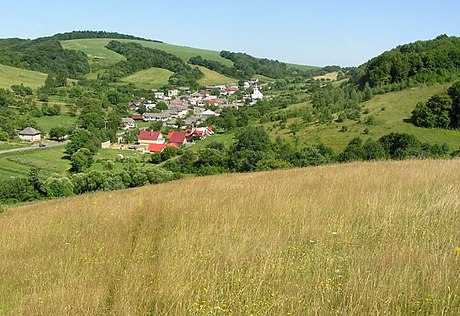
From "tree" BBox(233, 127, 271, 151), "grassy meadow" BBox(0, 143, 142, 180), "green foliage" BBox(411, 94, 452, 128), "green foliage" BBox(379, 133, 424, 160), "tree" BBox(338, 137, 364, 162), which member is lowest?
"grassy meadow" BBox(0, 143, 142, 180)

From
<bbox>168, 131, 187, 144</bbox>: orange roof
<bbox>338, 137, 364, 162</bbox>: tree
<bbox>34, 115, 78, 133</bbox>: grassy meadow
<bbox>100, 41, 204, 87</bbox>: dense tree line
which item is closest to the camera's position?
<bbox>338, 137, 364, 162</bbox>: tree

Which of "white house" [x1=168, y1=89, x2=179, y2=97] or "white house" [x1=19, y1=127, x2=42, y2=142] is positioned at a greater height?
"white house" [x1=168, y1=89, x2=179, y2=97]

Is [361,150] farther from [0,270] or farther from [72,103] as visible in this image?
[72,103]

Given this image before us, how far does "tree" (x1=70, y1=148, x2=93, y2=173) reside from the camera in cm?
5619

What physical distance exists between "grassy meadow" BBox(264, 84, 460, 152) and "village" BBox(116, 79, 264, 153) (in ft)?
71.7

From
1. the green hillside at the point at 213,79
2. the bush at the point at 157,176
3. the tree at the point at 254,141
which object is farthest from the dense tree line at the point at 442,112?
the green hillside at the point at 213,79

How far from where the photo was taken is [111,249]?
5.95 m

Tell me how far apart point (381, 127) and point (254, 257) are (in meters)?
49.5

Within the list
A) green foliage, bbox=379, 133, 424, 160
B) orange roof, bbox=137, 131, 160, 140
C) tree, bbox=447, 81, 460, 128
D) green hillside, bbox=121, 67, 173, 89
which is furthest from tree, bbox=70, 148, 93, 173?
green hillside, bbox=121, 67, 173, 89

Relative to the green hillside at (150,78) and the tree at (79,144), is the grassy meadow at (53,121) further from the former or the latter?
the green hillside at (150,78)

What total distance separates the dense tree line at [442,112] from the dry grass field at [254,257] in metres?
45.6

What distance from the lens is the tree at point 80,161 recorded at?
2212 inches

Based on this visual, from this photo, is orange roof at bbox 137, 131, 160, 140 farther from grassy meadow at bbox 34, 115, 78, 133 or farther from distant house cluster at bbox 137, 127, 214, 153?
grassy meadow at bbox 34, 115, 78, 133

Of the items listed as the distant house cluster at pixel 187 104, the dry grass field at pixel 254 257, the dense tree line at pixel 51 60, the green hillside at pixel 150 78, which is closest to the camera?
the dry grass field at pixel 254 257
